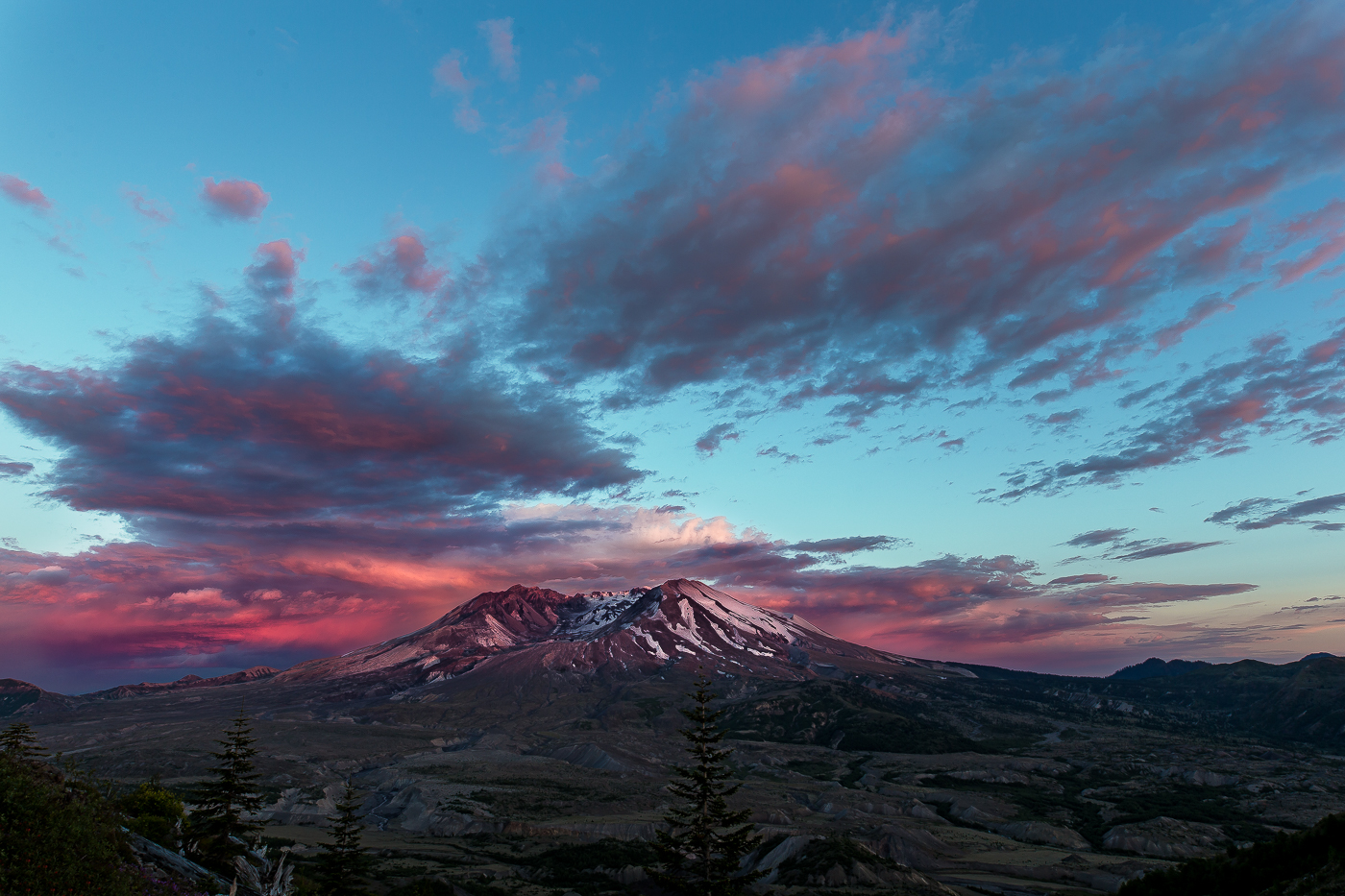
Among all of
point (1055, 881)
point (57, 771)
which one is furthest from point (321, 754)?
point (57, 771)

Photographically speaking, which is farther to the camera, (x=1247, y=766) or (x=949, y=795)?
(x=1247, y=766)

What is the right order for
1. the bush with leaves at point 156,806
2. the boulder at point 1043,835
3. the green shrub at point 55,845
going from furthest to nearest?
the boulder at point 1043,835, the bush with leaves at point 156,806, the green shrub at point 55,845

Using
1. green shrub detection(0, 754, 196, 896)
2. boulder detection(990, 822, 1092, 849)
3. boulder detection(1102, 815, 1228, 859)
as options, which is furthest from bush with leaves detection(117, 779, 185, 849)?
boulder detection(990, 822, 1092, 849)

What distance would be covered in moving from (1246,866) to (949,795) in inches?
5255

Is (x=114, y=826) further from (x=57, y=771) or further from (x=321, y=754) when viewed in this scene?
(x=321, y=754)

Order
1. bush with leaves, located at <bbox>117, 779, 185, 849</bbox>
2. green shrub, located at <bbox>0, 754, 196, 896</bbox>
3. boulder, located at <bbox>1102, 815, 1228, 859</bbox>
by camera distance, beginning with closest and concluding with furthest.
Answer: green shrub, located at <bbox>0, 754, 196, 896</bbox> → bush with leaves, located at <bbox>117, 779, 185, 849</bbox> → boulder, located at <bbox>1102, 815, 1228, 859</bbox>

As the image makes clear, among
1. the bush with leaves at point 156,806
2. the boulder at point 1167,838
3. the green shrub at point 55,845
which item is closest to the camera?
the green shrub at point 55,845

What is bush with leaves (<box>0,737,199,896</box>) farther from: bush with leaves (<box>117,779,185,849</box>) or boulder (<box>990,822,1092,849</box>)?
boulder (<box>990,822,1092,849</box>)

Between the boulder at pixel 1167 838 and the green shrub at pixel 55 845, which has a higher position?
the green shrub at pixel 55 845

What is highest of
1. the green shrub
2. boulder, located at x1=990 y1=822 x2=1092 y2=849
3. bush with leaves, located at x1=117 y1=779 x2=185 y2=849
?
the green shrub

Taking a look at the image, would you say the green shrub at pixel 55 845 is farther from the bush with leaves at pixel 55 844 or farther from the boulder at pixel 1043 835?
the boulder at pixel 1043 835

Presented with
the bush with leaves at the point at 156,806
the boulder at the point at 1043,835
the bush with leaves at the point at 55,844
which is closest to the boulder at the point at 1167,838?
the boulder at the point at 1043,835

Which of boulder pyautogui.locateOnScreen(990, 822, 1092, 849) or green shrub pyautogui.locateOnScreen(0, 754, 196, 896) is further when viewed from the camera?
boulder pyautogui.locateOnScreen(990, 822, 1092, 849)

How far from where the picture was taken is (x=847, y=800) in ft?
476
